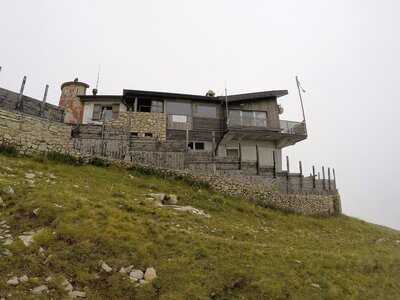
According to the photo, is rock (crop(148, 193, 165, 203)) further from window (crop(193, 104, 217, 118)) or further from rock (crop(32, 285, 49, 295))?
window (crop(193, 104, 217, 118))

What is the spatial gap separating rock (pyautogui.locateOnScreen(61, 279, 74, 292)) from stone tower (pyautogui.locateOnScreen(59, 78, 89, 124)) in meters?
23.9

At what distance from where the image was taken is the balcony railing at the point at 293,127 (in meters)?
27.0

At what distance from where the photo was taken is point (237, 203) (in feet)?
58.7

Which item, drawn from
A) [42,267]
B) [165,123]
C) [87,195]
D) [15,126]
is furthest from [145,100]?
[42,267]

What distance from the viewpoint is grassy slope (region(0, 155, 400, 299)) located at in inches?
271

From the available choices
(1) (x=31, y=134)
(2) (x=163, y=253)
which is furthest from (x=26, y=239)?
(1) (x=31, y=134)

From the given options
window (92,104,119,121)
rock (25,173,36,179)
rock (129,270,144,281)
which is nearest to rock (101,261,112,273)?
rock (129,270,144,281)

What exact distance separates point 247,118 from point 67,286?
23.1 meters

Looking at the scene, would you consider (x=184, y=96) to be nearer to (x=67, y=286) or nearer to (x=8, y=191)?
(x=8, y=191)

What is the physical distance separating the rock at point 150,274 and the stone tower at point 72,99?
23.7 m

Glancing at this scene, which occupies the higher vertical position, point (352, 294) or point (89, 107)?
point (89, 107)

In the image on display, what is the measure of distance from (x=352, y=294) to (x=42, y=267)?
849 centimetres

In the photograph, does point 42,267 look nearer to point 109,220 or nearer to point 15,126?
point 109,220

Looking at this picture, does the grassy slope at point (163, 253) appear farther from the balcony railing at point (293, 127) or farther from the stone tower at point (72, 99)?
the stone tower at point (72, 99)
